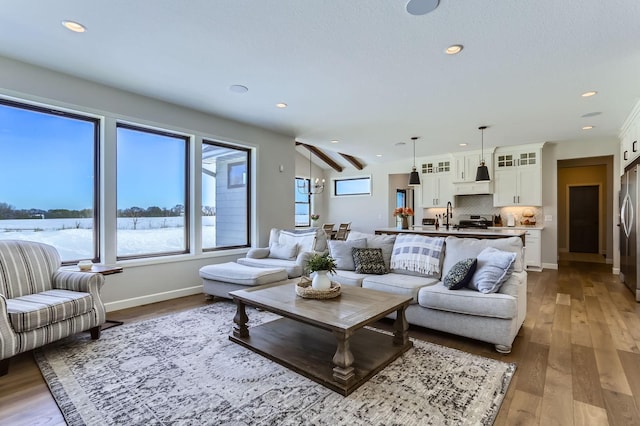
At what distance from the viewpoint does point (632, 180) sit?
4.55 m

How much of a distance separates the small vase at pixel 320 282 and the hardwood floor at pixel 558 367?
1.02m

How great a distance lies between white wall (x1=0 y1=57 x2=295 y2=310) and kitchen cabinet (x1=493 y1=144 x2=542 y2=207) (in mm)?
5018

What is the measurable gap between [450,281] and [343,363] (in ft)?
4.81

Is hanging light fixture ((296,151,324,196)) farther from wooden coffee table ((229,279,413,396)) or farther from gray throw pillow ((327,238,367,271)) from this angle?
wooden coffee table ((229,279,413,396))

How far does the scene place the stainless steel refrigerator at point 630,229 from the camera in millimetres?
4320

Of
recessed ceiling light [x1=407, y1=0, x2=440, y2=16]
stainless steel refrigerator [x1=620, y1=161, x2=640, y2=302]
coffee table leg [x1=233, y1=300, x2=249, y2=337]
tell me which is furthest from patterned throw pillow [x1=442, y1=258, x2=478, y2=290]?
stainless steel refrigerator [x1=620, y1=161, x2=640, y2=302]

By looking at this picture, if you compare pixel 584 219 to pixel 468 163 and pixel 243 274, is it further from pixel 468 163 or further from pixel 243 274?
pixel 243 274

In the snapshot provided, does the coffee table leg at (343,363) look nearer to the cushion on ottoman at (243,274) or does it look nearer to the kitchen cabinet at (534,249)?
the cushion on ottoman at (243,274)

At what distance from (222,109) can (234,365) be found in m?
3.60

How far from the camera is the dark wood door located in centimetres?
804

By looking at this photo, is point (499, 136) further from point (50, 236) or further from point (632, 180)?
point (50, 236)

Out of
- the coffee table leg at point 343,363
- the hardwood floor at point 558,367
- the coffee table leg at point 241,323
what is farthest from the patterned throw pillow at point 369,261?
the coffee table leg at point 343,363

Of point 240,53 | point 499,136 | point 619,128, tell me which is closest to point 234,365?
point 240,53

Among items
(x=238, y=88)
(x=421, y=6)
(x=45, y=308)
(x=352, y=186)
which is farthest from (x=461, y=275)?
(x=352, y=186)
